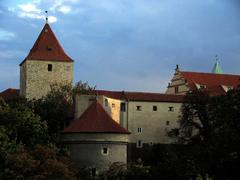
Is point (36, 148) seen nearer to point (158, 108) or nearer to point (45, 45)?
point (158, 108)

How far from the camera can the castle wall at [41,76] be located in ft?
285

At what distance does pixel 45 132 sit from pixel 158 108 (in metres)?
19.1

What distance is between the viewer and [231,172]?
52.2 metres

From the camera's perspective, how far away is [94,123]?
67312 mm

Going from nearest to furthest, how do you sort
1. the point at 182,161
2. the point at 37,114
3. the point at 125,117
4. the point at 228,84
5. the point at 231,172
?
1. the point at 231,172
2. the point at 182,161
3. the point at 37,114
4. the point at 125,117
5. the point at 228,84

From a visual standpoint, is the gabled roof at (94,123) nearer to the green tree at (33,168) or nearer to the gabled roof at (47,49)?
the green tree at (33,168)

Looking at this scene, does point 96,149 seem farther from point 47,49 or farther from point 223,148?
point 47,49

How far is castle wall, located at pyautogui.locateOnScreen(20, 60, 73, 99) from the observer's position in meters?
86.9

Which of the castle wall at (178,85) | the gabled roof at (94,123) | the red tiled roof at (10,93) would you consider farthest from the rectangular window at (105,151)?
the castle wall at (178,85)

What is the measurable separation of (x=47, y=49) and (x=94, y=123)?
79.2ft

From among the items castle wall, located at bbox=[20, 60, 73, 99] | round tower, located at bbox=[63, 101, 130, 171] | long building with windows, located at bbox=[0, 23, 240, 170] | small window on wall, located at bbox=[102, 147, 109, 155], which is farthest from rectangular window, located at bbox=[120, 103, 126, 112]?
small window on wall, located at bbox=[102, 147, 109, 155]

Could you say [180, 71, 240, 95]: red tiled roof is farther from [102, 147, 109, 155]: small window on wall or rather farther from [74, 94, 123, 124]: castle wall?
[102, 147, 109, 155]: small window on wall

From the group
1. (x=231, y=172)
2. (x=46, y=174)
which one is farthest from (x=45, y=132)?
(x=231, y=172)

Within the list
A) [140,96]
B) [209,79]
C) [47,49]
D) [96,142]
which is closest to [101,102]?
[96,142]
